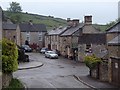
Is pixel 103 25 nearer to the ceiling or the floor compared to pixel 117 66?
nearer to the ceiling

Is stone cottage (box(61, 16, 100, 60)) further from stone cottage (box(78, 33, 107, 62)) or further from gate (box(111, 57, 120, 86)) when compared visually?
gate (box(111, 57, 120, 86))

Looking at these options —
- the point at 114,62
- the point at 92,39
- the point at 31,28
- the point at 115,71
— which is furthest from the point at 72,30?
the point at 115,71

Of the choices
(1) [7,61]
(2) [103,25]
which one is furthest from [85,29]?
(2) [103,25]

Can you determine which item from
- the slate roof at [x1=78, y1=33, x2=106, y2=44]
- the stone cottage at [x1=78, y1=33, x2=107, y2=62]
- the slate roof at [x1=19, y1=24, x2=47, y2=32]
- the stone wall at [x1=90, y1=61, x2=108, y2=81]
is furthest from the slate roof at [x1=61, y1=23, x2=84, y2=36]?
the stone wall at [x1=90, y1=61, x2=108, y2=81]

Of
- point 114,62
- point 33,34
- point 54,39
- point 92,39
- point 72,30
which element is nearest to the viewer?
point 114,62

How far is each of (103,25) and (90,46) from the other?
265 feet

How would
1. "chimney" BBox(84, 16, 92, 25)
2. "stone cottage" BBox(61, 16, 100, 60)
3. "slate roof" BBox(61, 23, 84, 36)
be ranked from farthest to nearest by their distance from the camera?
"slate roof" BBox(61, 23, 84, 36)
"chimney" BBox(84, 16, 92, 25)
"stone cottage" BBox(61, 16, 100, 60)

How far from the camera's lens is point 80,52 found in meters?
67.2

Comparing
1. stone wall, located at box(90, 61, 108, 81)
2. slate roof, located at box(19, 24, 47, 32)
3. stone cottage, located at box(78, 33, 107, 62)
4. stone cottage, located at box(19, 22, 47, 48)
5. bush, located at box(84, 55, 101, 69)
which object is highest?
slate roof, located at box(19, 24, 47, 32)

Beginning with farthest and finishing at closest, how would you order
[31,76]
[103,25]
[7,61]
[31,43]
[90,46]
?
[103,25] → [31,43] → [90,46] → [31,76] → [7,61]

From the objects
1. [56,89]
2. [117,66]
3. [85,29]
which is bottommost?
[56,89]

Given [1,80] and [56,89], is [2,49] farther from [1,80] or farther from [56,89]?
[56,89]

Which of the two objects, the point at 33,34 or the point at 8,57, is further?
the point at 33,34

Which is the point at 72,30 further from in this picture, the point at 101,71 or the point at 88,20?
the point at 101,71
